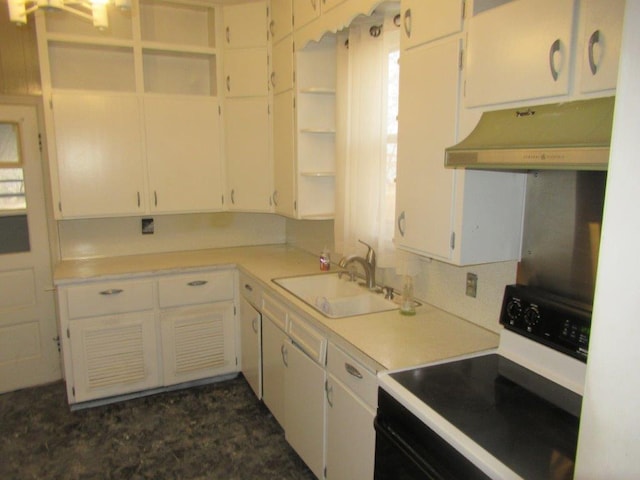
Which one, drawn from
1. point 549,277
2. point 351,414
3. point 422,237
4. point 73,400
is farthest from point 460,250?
point 73,400

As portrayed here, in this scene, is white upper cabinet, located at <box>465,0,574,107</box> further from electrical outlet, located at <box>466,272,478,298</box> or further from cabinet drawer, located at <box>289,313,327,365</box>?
cabinet drawer, located at <box>289,313,327,365</box>

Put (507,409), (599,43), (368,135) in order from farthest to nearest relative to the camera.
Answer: (368,135), (507,409), (599,43)

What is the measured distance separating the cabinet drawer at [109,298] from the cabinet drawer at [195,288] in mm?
97

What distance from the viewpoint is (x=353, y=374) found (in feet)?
5.82

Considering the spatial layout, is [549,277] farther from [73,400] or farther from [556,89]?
[73,400]

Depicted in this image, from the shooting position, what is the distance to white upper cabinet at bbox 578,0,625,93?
108cm

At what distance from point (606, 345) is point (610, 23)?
0.88 metres

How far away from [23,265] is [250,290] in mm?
1662

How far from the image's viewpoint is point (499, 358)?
1.67 m

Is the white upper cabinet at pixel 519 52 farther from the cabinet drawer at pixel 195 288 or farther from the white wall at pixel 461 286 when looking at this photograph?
the cabinet drawer at pixel 195 288

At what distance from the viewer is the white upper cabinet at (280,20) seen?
287 centimetres

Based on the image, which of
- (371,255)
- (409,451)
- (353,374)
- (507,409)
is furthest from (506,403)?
(371,255)

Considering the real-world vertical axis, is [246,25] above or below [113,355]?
above

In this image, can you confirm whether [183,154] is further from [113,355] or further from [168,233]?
[113,355]
